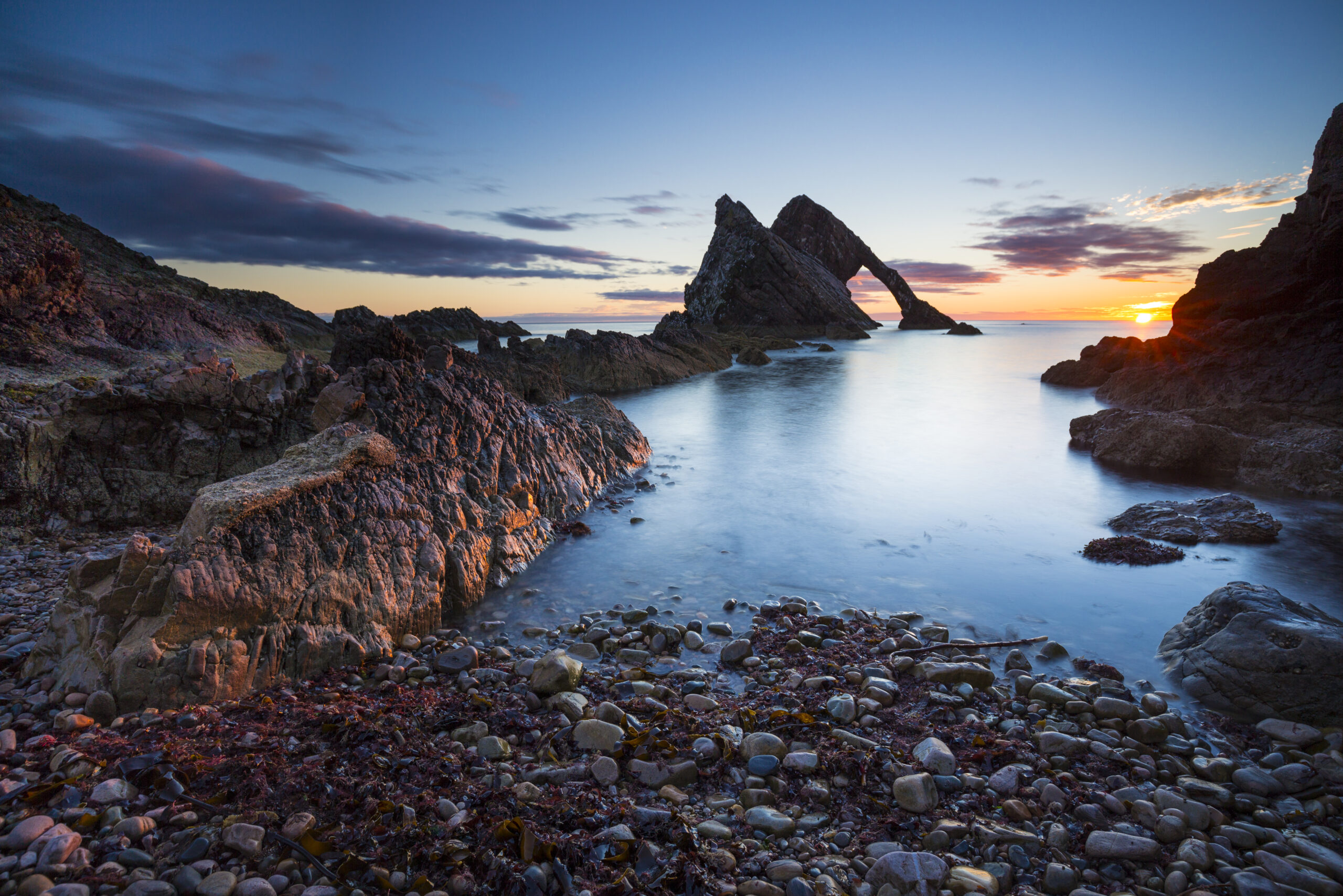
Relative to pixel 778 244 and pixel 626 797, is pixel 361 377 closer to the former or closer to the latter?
pixel 626 797

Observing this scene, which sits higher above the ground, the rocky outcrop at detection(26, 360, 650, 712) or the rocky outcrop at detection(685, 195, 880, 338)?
the rocky outcrop at detection(685, 195, 880, 338)

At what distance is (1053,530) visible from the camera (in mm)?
8383

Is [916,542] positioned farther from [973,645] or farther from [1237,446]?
[1237,446]

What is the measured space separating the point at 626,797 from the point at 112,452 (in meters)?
7.03

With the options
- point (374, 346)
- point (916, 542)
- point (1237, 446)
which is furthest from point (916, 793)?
point (1237, 446)

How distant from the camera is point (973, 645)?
4.97 m

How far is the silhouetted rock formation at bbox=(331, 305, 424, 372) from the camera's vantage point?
9.21 m

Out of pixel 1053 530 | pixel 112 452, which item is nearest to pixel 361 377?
pixel 112 452

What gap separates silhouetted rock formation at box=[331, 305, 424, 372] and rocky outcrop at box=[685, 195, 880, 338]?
2427 inches

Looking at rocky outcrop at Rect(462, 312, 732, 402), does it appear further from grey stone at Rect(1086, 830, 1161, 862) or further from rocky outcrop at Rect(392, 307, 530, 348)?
rocky outcrop at Rect(392, 307, 530, 348)

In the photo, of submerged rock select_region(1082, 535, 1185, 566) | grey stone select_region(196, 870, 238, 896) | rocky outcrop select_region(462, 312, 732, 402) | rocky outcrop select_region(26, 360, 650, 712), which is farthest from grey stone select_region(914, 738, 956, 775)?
rocky outcrop select_region(462, 312, 732, 402)

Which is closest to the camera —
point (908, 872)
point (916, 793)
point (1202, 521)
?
point (908, 872)

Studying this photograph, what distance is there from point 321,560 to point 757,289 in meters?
73.1

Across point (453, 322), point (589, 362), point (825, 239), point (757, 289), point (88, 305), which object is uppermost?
point (825, 239)
